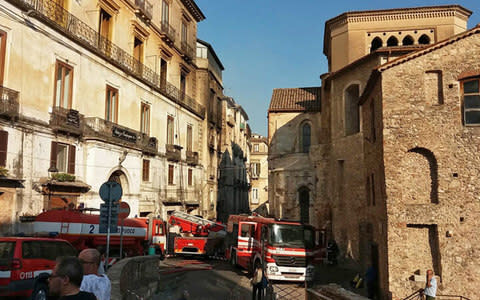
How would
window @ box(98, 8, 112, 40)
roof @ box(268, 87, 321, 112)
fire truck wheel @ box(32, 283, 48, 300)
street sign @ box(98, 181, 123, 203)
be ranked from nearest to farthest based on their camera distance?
1. fire truck wheel @ box(32, 283, 48, 300)
2. street sign @ box(98, 181, 123, 203)
3. window @ box(98, 8, 112, 40)
4. roof @ box(268, 87, 321, 112)

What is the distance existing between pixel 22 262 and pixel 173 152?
74.2ft

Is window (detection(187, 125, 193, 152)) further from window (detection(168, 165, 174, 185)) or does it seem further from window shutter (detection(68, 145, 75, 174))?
window shutter (detection(68, 145, 75, 174))

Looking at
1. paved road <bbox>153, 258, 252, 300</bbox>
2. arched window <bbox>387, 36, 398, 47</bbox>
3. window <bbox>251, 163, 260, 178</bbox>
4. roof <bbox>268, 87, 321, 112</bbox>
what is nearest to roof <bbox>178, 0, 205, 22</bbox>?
roof <bbox>268, 87, 321, 112</bbox>

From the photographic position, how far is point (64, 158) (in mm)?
19516

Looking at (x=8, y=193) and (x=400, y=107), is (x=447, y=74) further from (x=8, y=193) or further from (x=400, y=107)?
(x=8, y=193)

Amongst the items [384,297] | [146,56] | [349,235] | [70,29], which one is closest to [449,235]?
[384,297]

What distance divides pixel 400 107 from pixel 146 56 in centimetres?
1950

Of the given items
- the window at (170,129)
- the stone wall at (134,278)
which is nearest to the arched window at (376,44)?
the window at (170,129)

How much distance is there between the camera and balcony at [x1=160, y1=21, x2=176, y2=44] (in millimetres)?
30812

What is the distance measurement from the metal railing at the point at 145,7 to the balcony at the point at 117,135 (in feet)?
27.0

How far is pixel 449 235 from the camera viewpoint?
44.2 feet

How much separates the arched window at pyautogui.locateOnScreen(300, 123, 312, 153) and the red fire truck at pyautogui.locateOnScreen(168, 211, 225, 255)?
10.3 meters

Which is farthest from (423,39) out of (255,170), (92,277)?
(255,170)

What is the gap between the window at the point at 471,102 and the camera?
1378 centimetres
